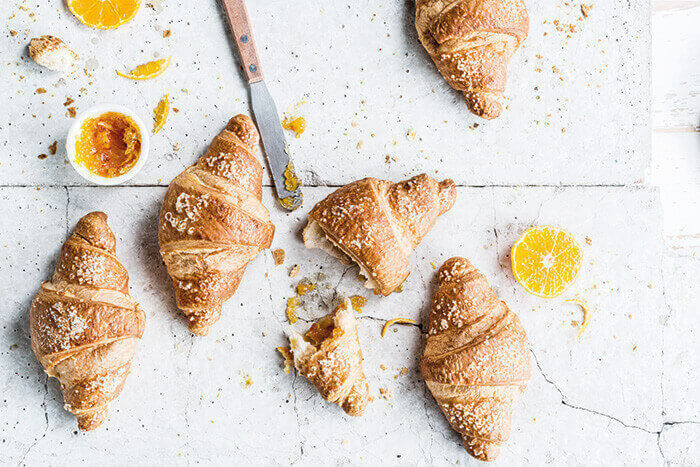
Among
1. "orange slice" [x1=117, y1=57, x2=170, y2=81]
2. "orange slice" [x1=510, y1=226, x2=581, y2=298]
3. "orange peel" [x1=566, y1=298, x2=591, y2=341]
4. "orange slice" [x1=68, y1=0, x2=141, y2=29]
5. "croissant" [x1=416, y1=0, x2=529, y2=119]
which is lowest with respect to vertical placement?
"orange peel" [x1=566, y1=298, x2=591, y2=341]

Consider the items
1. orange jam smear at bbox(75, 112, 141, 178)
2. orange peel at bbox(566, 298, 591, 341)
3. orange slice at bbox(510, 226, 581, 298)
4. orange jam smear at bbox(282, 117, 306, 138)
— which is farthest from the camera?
orange peel at bbox(566, 298, 591, 341)

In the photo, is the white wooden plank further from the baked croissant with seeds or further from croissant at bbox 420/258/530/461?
the baked croissant with seeds

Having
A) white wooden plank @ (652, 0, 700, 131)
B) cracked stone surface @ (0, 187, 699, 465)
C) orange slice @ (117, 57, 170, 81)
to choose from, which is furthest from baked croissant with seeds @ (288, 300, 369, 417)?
white wooden plank @ (652, 0, 700, 131)

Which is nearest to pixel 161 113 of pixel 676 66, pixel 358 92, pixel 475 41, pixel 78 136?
pixel 78 136

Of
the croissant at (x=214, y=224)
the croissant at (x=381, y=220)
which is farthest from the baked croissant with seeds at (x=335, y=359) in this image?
the croissant at (x=214, y=224)

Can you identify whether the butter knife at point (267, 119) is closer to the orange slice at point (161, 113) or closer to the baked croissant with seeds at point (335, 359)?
the orange slice at point (161, 113)

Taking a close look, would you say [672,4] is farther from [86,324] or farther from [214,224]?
[86,324]
